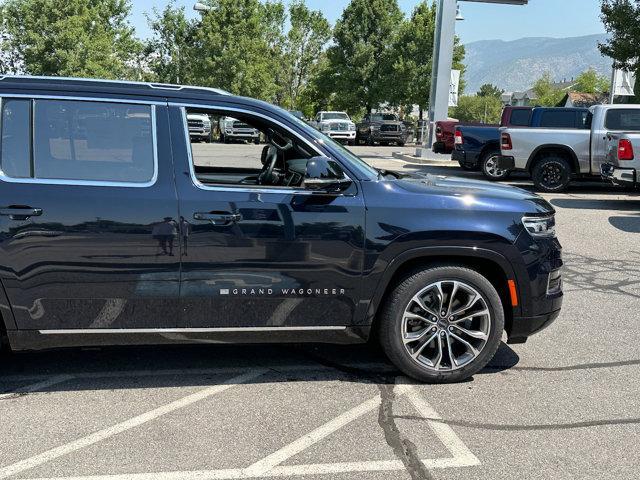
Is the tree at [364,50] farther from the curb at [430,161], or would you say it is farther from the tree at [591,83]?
the tree at [591,83]

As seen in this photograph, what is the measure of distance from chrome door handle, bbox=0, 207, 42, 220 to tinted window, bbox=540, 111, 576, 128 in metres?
13.5

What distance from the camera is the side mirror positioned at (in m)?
3.87

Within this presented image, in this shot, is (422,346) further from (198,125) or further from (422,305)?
(198,125)

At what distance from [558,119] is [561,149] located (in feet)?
2.88

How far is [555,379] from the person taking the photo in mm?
4402

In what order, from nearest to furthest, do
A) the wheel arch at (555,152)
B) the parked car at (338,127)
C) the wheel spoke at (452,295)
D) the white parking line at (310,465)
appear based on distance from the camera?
the white parking line at (310,465)
the wheel spoke at (452,295)
the wheel arch at (555,152)
the parked car at (338,127)

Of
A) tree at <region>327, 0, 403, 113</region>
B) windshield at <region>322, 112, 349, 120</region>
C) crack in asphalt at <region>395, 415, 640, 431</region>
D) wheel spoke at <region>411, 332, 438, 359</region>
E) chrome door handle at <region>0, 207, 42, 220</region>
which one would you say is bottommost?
crack in asphalt at <region>395, 415, 640, 431</region>

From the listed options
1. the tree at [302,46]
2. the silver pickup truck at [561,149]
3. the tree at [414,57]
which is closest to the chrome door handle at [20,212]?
the silver pickup truck at [561,149]

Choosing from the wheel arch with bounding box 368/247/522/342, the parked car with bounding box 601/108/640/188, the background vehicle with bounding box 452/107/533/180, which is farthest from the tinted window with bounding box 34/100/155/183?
the background vehicle with bounding box 452/107/533/180

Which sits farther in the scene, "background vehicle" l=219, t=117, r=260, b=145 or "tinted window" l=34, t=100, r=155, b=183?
"background vehicle" l=219, t=117, r=260, b=145

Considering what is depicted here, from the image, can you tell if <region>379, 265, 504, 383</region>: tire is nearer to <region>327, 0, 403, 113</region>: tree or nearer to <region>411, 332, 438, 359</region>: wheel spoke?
<region>411, 332, 438, 359</region>: wheel spoke

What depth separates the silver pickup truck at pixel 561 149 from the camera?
14.0m

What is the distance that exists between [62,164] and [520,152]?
12.5 metres

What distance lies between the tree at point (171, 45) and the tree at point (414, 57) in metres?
14.9
